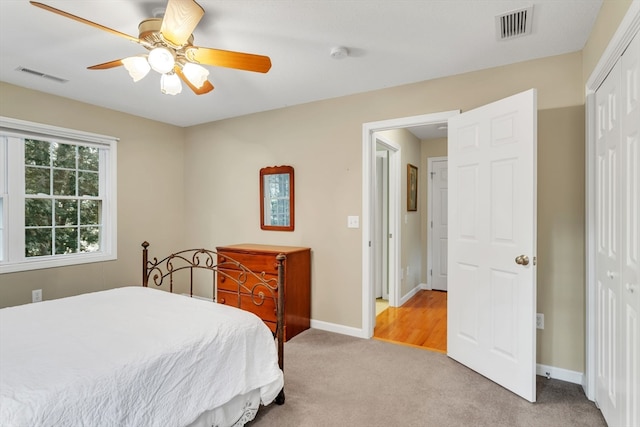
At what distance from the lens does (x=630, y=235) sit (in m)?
1.61

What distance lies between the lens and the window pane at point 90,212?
386 centimetres

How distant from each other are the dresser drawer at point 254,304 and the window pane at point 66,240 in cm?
166

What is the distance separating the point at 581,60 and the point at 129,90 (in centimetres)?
386

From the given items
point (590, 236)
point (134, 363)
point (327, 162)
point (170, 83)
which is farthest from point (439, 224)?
point (134, 363)

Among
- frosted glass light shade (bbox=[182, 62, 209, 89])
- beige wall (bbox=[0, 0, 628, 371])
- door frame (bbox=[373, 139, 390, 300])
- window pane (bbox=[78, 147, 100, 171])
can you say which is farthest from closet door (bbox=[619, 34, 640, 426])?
window pane (bbox=[78, 147, 100, 171])

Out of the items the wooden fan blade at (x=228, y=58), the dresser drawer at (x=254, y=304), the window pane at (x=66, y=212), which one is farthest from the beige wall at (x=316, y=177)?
the wooden fan blade at (x=228, y=58)

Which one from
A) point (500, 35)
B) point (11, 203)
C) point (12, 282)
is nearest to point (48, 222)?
point (11, 203)

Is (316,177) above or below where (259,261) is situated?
above

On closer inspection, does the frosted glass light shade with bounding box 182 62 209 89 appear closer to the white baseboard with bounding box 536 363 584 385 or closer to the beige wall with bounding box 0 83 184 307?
the beige wall with bounding box 0 83 184 307

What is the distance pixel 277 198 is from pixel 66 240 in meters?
2.28

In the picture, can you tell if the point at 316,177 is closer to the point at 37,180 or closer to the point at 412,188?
the point at 412,188

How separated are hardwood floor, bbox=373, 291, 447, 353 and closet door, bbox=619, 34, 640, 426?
1.61 meters

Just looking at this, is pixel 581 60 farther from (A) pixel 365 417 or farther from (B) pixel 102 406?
(B) pixel 102 406

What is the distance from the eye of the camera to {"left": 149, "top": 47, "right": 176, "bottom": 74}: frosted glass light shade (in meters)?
1.90
